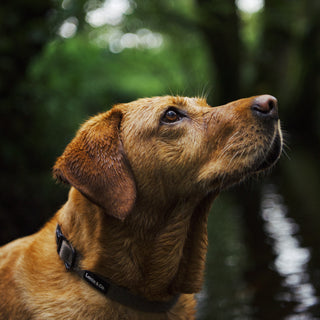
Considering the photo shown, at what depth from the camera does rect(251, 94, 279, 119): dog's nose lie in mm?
2965

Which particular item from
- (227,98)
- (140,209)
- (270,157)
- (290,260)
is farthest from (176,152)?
(227,98)

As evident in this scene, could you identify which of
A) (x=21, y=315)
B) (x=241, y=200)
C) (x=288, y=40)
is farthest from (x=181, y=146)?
(x=288, y=40)

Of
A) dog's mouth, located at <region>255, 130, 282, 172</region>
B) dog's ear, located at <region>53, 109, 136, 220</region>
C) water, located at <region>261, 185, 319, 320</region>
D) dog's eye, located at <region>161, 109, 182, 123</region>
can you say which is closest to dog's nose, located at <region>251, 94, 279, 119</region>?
dog's mouth, located at <region>255, 130, 282, 172</region>

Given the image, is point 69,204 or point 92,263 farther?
point 69,204

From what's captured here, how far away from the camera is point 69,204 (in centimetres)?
316

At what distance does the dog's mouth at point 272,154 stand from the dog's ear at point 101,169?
2.85 ft

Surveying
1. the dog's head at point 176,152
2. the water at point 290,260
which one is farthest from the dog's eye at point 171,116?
the water at point 290,260

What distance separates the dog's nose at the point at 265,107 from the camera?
9.73ft

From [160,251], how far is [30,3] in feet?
18.8

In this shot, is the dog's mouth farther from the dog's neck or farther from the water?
the water

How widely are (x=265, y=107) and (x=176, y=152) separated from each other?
2.12 feet

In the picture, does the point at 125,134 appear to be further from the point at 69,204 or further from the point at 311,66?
the point at 311,66

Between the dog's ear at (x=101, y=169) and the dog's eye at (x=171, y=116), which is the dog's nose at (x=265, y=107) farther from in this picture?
the dog's ear at (x=101, y=169)

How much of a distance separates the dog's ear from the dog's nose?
92 centimetres
